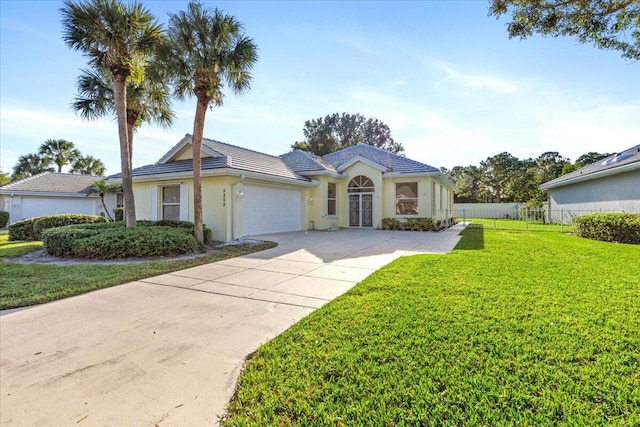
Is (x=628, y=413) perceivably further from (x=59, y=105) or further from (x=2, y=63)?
(x=59, y=105)

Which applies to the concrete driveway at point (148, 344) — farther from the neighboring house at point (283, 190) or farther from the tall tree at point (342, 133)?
the tall tree at point (342, 133)

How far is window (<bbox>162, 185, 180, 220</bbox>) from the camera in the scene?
1423cm

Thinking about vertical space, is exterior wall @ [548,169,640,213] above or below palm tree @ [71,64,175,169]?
below

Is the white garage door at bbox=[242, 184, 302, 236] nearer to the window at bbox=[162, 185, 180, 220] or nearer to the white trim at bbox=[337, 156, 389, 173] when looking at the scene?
the window at bbox=[162, 185, 180, 220]

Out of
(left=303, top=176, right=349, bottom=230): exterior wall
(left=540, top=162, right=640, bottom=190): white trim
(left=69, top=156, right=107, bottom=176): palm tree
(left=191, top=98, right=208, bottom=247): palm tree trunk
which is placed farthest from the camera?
(left=69, top=156, right=107, bottom=176): palm tree

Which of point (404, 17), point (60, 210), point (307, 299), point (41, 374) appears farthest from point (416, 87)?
point (60, 210)

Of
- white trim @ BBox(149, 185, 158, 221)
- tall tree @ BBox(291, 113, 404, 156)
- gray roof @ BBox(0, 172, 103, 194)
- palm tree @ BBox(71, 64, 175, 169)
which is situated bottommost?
white trim @ BBox(149, 185, 158, 221)

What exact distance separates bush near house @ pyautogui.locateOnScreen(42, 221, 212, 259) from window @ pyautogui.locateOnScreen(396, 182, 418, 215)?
12.2 meters

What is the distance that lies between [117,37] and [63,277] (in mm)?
8304

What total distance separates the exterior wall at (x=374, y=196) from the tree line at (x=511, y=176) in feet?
73.8

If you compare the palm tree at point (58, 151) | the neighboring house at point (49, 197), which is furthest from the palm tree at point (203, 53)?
the palm tree at point (58, 151)

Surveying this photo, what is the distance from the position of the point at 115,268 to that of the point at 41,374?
200 inches

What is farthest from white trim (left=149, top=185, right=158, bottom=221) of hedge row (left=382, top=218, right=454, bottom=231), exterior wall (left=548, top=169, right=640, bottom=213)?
exterior wall (left=548, top=169, right=640, bottom=213)

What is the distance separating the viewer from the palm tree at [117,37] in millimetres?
10031
